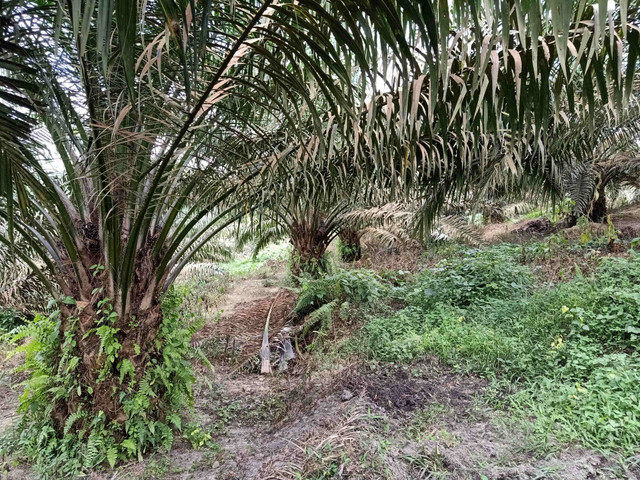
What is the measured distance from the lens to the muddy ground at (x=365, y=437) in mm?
1761

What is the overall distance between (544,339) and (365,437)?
1.70 meters

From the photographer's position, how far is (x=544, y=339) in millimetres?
2834

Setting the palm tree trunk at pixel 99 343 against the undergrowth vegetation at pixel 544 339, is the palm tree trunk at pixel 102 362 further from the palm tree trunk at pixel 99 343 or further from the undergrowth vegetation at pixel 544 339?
the undergrowth vegetation at pixel 544 339

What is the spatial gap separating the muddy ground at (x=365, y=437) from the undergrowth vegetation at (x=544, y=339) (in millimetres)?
153

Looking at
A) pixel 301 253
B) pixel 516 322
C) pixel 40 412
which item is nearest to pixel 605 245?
pixel 516 322

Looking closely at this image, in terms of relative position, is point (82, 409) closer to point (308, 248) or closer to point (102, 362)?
point (102, 362)

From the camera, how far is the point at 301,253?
5.60 metres

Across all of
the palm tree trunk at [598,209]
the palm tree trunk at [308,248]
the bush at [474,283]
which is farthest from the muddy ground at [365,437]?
the palm tree trunk at [598,209]

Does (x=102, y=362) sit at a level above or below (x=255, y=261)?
below

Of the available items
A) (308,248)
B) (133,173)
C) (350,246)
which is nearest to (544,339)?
(133,173)

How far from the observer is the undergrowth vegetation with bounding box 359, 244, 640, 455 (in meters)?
1.97

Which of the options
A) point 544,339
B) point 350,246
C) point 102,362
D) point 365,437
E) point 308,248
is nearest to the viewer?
point 365,437

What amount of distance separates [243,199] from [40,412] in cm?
185

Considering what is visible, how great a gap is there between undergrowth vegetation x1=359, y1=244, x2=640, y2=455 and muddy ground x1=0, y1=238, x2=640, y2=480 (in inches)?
6.0
